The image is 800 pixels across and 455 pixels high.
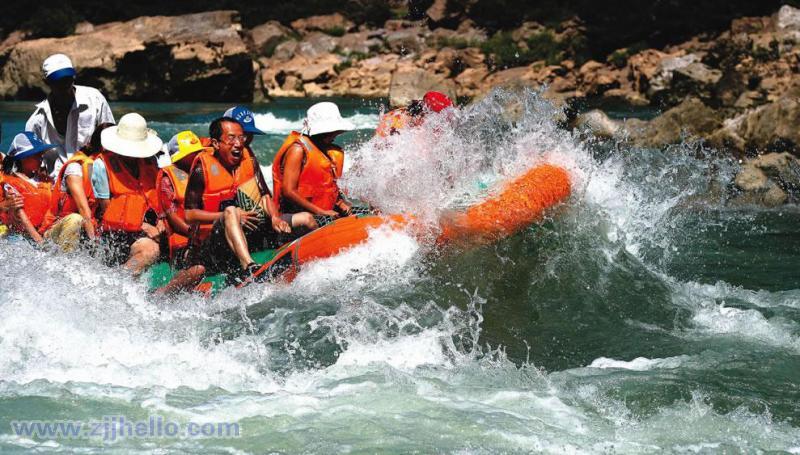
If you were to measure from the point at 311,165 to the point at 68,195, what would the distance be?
1595 millimetres

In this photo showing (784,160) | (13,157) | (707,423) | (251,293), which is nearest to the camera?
(707,423)

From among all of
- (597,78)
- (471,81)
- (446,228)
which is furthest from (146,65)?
(446,228)

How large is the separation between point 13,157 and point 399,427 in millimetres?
3614

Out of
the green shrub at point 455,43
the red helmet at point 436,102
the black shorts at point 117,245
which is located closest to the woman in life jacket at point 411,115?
the red helmet at point 436,102

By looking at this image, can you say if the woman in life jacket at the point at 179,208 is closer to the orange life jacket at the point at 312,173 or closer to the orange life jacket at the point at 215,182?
the orange life jacket at the point at 215,182

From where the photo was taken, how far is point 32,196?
628cm

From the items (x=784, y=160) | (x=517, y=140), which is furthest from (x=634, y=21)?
(x=517, y=140)

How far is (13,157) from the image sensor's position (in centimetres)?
629

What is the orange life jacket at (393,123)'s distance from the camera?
679 centimetres

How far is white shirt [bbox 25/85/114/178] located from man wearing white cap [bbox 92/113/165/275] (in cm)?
73

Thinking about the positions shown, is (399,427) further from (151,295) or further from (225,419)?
(151,295)

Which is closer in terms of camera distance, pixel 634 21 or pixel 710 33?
pixel 710 33

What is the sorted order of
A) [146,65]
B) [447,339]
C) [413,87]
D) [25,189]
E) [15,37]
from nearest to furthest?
[447,339]
[25,189]
[413,87]
[146,65]
[15,37]

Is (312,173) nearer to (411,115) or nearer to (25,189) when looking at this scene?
(411,115)
